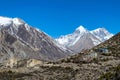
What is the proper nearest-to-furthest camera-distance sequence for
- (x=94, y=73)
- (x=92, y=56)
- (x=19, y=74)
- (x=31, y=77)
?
(x=94, y=73), (x=31, y=77), (x=19, y=74), (x=92, y=56)

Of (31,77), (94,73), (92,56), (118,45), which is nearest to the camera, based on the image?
(94,73)

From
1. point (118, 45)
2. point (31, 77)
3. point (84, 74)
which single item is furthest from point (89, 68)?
point (118, 45)

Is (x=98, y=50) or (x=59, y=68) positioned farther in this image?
(x=98, y=50)

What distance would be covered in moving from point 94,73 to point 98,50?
2927 cm

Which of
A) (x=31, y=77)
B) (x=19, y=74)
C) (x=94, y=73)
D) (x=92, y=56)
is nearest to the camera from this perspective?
(x=94, y=73)

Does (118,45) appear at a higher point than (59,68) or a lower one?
higher

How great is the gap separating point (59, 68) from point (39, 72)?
14.8 ft

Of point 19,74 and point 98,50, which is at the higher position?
point 98,50

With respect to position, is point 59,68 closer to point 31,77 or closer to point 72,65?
point 72,65

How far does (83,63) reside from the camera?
80.8 meters

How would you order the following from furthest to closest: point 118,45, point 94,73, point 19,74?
1. point 118,45
2. point 19,74
3. point 94,73

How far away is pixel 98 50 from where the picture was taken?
9325cm

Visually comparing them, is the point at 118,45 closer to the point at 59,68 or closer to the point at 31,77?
the point at 59,68

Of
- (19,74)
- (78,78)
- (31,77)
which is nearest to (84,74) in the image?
(78,78)
